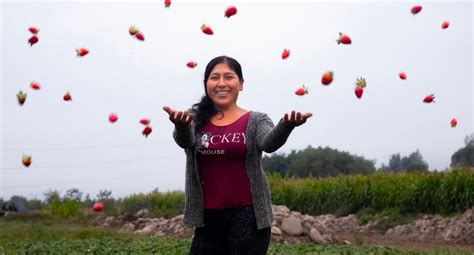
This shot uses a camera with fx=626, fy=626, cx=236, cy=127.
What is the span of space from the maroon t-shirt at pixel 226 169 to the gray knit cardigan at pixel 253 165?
0.04m

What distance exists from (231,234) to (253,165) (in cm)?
38

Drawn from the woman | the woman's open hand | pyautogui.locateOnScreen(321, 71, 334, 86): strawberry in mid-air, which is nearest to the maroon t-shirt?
the woman

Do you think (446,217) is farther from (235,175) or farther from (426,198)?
(235,175)

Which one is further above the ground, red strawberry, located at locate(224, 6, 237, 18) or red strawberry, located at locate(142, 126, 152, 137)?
red strawberry, located at locate(224, 6, 237, 18)

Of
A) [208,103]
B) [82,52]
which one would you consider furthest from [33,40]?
[208,103]

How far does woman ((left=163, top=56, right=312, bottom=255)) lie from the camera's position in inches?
128

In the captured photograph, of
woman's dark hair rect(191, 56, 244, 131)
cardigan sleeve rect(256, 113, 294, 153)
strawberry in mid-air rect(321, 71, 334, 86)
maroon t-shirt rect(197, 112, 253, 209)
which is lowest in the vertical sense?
maroon t-shirt rect(197, 112, 253, 209)

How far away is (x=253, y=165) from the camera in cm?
329

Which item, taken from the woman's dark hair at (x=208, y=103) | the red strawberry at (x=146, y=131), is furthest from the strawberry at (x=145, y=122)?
the woman's dark hair at (x=208, y=103)

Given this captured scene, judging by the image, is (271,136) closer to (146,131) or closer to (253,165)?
(253,165)

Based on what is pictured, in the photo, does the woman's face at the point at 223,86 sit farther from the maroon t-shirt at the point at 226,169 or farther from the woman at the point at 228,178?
the maroon t-shirt at the point at 226,169

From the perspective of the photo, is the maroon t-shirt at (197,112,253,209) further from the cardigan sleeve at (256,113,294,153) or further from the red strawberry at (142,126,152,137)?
the red strawberry at (142,126,152,137)

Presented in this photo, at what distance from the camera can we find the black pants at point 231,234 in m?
3.24

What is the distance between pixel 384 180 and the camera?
63.4 feet
